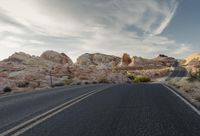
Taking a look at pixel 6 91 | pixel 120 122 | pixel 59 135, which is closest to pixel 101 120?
pixel 120 122

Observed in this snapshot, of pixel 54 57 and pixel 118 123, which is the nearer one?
pixel 118 123

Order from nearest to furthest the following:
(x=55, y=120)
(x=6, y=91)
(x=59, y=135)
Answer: (x=59, y=135) < (x=55, y=120) < (x=6, y=91)

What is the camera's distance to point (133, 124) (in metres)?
6.63

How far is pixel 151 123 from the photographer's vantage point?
6723 mm

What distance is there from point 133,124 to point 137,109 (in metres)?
2.50

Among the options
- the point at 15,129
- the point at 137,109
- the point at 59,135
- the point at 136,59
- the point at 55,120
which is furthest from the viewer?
the point at 136,59

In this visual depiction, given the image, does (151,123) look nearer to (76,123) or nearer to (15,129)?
(76,123)

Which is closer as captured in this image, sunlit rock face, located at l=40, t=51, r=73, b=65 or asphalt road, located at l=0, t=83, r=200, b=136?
asphalt road, located at l=0, t=83, r=200, b=136

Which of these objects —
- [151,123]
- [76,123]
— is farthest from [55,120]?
[151,123]

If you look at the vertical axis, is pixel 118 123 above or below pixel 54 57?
below

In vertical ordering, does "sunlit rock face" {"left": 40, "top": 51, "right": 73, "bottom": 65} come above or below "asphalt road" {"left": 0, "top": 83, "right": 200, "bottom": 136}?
above

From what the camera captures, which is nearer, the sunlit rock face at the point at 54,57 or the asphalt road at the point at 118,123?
the asphalt road at the point at 118,123

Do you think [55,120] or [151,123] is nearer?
[151,123]

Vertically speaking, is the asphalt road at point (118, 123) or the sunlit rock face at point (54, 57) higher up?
the sunlit rock face at point (54, 57)
